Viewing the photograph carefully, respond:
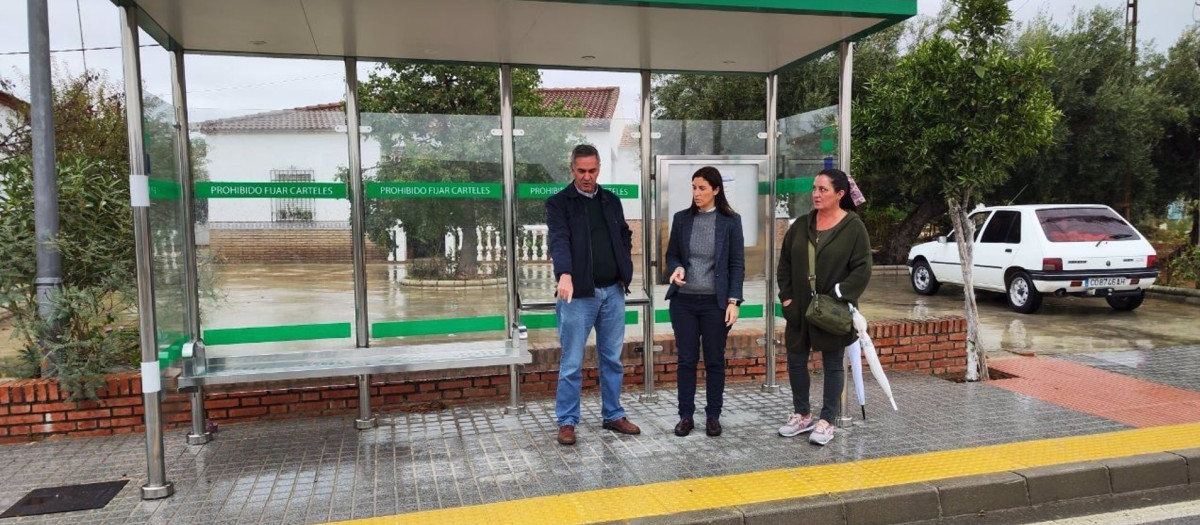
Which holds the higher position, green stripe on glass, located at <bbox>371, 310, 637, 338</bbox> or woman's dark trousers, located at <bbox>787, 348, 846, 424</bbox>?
green stripe on glass, located at <bbox>371, 310, 637, 338</bbox>

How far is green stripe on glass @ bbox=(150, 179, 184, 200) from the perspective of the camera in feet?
13.6

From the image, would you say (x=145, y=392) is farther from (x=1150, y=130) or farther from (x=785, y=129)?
(x=1150, y=130)

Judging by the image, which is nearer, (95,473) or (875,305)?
(95,473)

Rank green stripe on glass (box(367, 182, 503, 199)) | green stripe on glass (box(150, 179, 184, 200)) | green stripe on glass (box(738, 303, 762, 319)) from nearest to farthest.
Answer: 1. green stripe on glass (box(150, 179, 184, 200))
2. green stripe on glass (box(367, 182, 503, 199))
3. green stripe on glass (box(738, 303, 762, 319))

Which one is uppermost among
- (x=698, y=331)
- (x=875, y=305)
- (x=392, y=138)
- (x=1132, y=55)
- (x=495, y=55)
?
(x=1132, y=55)

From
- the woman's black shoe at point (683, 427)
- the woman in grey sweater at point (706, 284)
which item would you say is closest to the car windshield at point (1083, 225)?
the woman in grey sweater at point (706, 284)

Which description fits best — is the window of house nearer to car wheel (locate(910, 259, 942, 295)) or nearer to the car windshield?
the car windshield

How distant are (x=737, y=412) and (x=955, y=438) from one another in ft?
4.73

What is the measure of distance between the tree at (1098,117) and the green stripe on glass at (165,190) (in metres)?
14.8

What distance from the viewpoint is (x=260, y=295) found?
5.13m

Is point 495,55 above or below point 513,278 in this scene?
above

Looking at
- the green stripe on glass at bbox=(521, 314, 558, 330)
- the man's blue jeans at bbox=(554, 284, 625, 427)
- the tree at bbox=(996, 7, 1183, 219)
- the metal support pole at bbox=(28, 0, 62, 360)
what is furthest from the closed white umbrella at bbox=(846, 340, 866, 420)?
the tree at bbox=(996, 7, 1183, 219)

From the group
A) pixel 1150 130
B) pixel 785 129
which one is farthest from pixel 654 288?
pixel 1150 130

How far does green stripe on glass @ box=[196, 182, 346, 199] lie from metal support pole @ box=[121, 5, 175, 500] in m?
1.01
